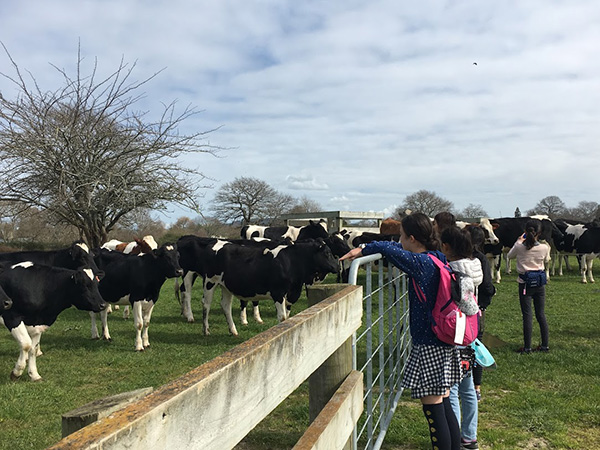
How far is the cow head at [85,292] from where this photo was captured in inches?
298

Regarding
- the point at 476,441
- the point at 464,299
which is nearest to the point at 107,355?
the point at 476,441

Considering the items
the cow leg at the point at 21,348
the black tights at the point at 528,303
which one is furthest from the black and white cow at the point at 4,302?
the black tights at the point at 528,303

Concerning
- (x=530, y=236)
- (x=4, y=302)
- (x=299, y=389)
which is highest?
(x=530, y=236)

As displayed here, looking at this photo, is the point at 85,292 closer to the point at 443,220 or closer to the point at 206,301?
the point at 206,301

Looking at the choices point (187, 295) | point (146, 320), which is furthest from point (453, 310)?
point (187, 295)

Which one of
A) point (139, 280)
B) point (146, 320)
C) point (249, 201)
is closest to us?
point (146, 320)

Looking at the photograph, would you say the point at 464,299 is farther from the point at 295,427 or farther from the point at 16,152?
the point at 16,152

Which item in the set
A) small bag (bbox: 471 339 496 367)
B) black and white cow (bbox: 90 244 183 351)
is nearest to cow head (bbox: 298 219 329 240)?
black and white cow (bbox: 90 244 183 351)

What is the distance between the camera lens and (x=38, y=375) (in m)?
6.97

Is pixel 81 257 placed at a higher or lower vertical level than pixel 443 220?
lower

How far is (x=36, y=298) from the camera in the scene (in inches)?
284

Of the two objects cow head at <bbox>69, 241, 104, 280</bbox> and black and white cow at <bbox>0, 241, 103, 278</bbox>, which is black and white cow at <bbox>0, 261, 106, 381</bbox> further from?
cow head at <bbox>69, 241, 104, 280</bbox>

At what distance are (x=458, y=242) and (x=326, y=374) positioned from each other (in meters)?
1.85

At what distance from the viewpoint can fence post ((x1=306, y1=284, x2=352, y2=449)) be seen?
248 cm
